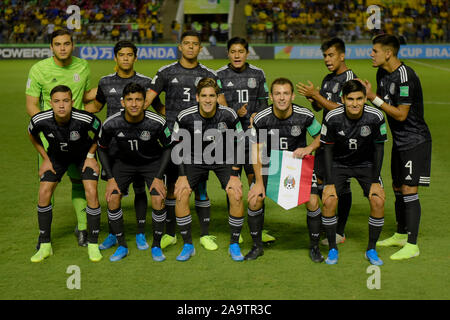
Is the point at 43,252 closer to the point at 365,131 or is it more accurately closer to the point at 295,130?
the point at 295,130

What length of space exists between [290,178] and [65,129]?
2.38 metres

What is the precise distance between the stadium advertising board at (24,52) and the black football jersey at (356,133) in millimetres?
27770

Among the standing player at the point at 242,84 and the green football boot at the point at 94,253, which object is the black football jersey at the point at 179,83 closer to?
the standing player at the point at 242,84

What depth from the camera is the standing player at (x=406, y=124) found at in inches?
230

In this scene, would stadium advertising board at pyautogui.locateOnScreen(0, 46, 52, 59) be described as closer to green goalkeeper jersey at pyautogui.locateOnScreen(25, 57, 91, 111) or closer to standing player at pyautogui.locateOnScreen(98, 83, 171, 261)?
green goalkeeper jersey at pyautogui.locateOnScreen(25, 57, 91, 111)

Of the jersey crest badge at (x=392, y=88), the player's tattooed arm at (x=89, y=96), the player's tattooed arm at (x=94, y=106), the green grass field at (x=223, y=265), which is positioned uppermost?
the jersey crest badge at (x=392, y=88)

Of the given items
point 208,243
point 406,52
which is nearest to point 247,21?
point 406,52

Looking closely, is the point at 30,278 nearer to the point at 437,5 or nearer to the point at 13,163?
the point at 13,163

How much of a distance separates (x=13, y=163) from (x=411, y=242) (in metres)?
7.33

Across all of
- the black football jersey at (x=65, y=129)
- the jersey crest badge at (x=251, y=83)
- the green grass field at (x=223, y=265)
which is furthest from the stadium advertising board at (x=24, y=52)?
the black football jersey at (x=65, y=129)

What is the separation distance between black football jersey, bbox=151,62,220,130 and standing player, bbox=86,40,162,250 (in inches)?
7.0

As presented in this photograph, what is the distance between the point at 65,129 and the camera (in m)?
5.95

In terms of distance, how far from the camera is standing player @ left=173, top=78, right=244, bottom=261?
233 inches

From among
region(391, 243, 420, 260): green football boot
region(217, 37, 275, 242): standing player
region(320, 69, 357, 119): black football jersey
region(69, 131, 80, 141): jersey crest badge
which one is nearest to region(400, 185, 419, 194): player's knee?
region(391, 243, 420, 260): green football boot
